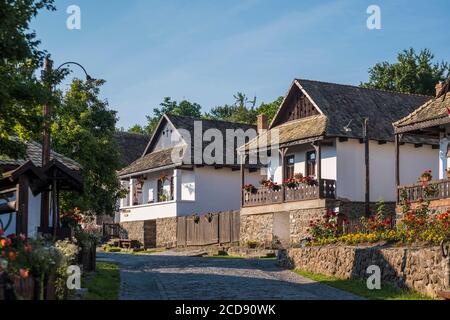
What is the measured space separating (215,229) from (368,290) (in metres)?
20.3

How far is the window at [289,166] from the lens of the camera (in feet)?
120

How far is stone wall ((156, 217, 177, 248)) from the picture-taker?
136ft

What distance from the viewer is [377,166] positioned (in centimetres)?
3459

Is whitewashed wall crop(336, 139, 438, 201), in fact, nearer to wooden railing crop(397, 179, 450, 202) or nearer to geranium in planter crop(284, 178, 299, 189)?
geranium in planter crop(284, 178, 299, 189)

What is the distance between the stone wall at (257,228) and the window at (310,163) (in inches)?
103

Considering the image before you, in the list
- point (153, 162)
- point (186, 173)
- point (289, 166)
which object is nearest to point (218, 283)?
point (289, 166)

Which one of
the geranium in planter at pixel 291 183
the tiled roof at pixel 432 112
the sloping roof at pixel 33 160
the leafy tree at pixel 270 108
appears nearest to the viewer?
the sloping roof at pixel 33 160

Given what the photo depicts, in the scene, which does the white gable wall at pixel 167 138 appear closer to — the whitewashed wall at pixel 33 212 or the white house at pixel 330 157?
the white house at pixel 330 157

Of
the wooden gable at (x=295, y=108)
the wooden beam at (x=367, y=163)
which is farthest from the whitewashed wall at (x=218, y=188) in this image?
the wooden beam at (x=367, y=163)

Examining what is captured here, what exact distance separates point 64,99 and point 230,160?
11361 mm

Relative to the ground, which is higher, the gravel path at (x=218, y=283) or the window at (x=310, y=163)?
the window at (x=310, y=163)

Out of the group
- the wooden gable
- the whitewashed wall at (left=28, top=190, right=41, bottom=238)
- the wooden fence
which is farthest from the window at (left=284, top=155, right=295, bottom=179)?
the whitewashed wall at (left=28, top=190, right=41, bottom=238)
